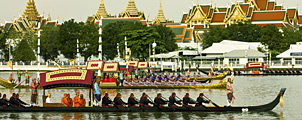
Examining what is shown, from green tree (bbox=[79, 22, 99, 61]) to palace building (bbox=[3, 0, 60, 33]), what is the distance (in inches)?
2087

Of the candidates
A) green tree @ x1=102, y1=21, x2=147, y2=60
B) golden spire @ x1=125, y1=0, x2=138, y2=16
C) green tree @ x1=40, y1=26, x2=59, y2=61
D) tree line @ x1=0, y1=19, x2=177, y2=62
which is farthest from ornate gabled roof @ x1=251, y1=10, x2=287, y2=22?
green tree @ x1=40, y1=26, x2=59, y2=61

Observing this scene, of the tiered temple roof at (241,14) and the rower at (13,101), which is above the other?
the tiered temple roof at (241,14)

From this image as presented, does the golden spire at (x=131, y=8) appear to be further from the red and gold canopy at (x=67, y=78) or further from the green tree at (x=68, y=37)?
the red and gold canopy at (x=67, y=78)

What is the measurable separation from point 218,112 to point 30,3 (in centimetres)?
16585

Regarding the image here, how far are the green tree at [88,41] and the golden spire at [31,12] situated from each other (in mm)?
68235

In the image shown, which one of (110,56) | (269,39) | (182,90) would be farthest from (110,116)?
(269,39)

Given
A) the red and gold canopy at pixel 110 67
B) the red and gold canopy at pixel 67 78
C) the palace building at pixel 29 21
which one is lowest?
the red and gold canopy at pixel 67 78

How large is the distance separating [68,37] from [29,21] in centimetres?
7342

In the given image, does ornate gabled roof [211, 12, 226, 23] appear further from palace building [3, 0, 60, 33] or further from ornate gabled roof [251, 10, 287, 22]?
palace building [3, 0, 60, 33]

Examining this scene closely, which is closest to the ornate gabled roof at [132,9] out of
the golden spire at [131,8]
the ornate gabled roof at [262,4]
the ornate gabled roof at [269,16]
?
the golden spire at [131,8]

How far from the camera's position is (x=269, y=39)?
11756cm

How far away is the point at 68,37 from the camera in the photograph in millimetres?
115188

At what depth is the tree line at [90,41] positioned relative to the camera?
107250mm

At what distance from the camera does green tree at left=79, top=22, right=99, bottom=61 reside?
112125mm
